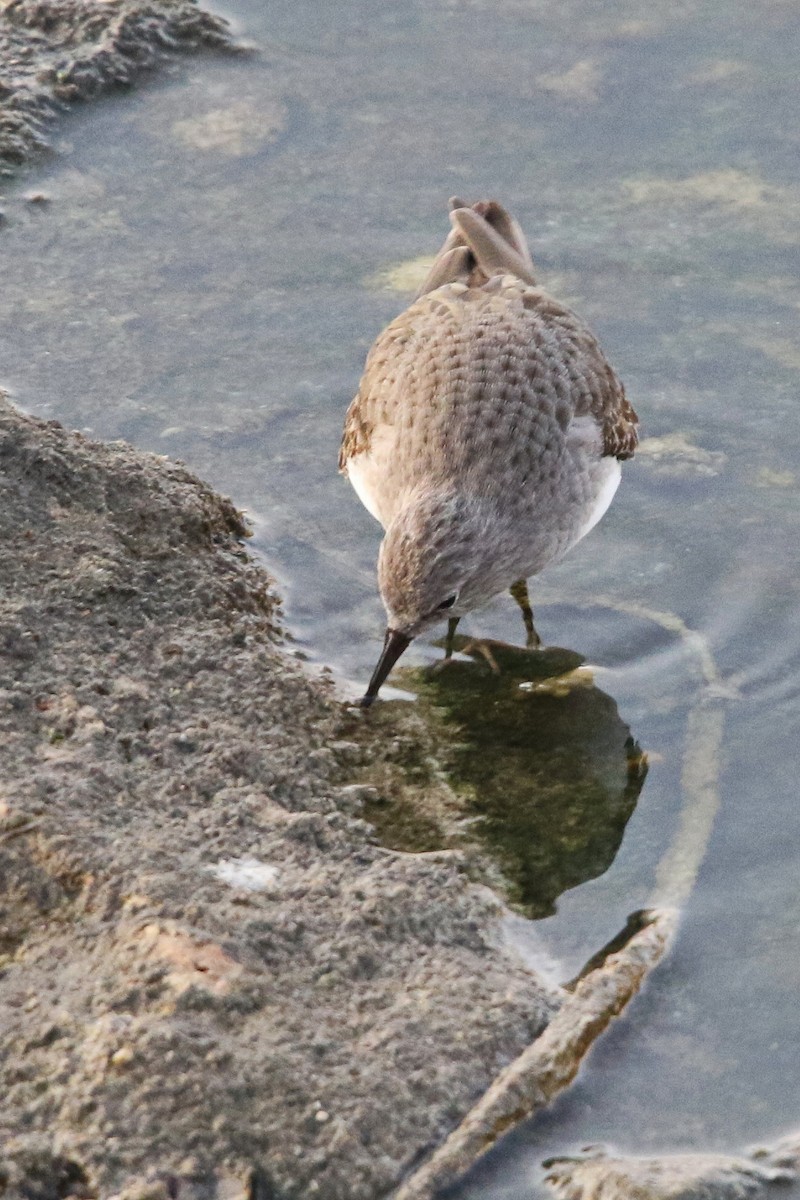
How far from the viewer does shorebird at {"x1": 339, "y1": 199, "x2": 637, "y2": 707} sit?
6.21 m

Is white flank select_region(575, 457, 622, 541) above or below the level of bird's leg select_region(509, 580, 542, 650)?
above

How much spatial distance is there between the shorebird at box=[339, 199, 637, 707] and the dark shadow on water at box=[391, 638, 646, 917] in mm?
273

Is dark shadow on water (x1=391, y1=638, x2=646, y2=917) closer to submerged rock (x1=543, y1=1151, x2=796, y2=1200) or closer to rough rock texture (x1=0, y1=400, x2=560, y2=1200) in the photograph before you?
rough rock texture (x1=0, y1=400, x2=560, y2=1200)

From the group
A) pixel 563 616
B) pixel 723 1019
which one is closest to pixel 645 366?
pixel 563 616

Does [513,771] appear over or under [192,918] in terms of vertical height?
under

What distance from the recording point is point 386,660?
19.9 feet

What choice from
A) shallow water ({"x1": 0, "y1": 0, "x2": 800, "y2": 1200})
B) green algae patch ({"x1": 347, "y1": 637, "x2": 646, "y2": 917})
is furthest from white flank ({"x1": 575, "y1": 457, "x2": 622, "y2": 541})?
green algae patch ({"x1": 347, "y1": 637, "x2": 646, "y2": 917})

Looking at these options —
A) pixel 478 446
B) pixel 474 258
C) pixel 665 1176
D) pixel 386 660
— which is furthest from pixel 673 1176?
pixel 474 258

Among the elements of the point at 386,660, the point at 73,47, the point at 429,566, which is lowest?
the point at 386,660

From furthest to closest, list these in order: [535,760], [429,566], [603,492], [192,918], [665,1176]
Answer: [603,492], [429,566], [535,760], [192,918], [665,1176]

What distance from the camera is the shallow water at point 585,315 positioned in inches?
204

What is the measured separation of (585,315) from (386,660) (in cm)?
321

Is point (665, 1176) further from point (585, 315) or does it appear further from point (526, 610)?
point (585, 315)

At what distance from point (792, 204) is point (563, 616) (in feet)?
11.3
